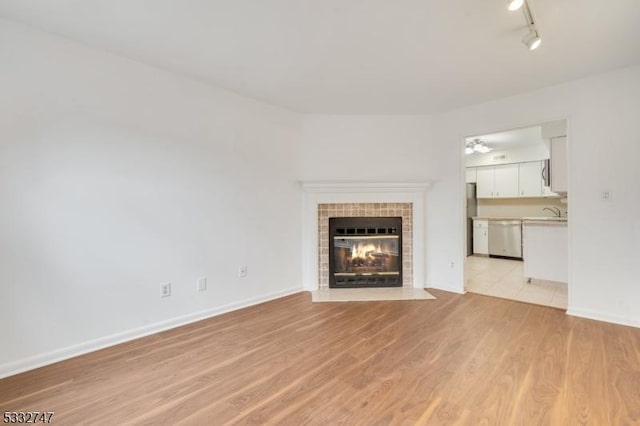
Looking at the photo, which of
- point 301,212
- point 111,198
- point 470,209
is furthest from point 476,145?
point 111,198

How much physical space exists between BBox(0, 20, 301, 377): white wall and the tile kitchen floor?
3.20 m

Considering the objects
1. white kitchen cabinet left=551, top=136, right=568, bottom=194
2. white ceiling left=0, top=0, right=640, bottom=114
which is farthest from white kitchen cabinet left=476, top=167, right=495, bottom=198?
white ceiling left=0, top=0, right=640, bottom=114

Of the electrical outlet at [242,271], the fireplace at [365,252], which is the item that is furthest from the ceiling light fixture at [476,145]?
the electrical outlet at [242,271]

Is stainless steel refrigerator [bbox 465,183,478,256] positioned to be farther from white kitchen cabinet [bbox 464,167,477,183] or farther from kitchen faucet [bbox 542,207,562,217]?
kitchen faucet [bbox 542,207,562,217]

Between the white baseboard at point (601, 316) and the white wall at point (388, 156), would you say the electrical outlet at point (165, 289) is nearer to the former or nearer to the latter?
the white wall at point (388, 156)

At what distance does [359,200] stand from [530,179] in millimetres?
4722

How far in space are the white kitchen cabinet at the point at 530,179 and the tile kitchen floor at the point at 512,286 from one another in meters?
1.72

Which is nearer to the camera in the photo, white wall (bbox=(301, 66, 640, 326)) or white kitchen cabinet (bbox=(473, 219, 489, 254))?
white wall (bbox=(301, 66, 640, 326))

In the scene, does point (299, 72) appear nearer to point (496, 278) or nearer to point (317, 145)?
point (317, 145)

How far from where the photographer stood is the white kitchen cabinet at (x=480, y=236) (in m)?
6.87

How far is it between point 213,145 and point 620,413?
3.69 metres

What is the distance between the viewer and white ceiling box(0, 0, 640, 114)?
1942mm

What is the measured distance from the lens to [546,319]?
3043 millimetres

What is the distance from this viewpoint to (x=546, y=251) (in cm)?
439
